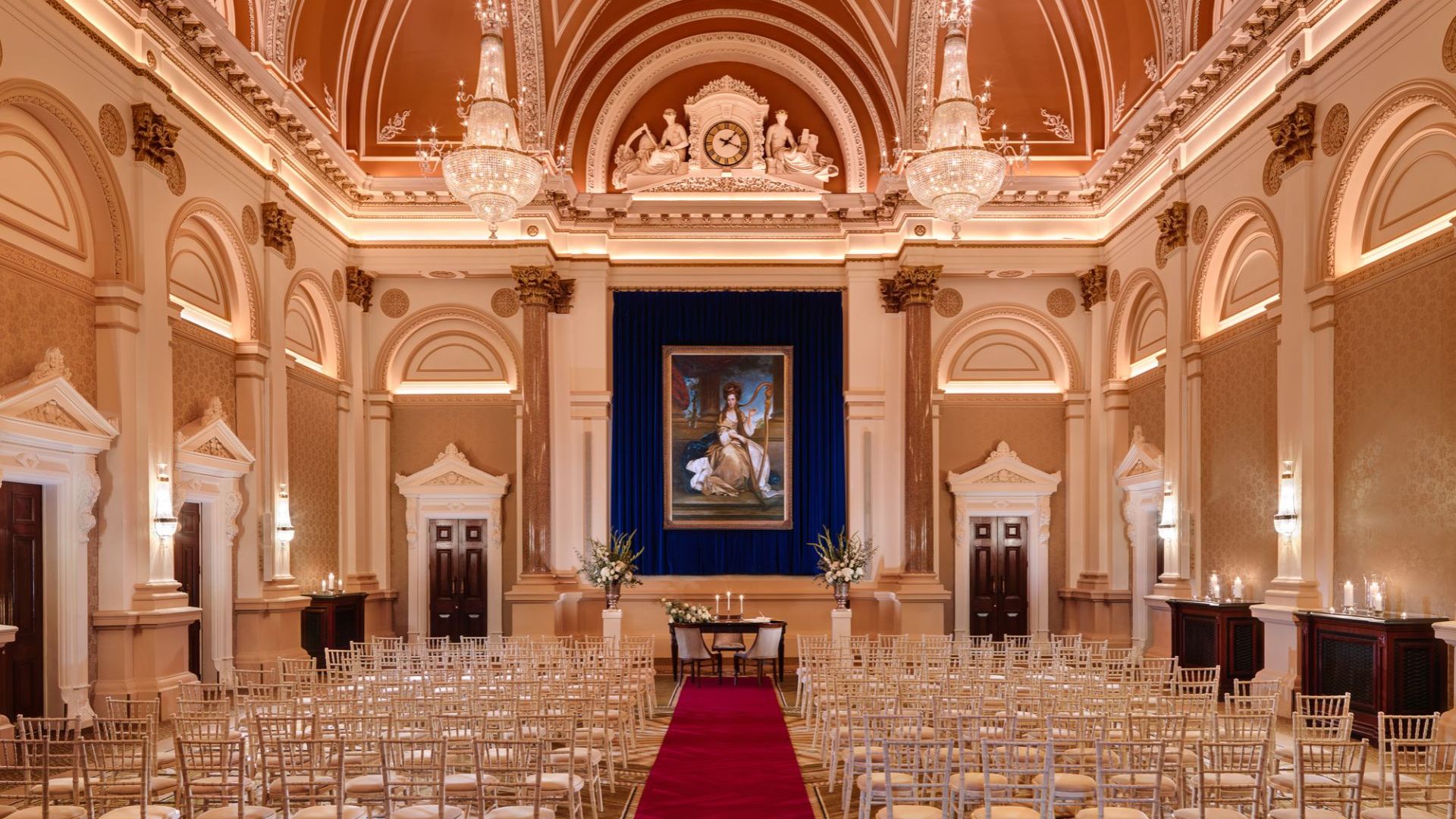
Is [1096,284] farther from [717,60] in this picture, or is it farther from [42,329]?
[42,329]

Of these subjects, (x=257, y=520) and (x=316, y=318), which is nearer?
(x=257, y=520)

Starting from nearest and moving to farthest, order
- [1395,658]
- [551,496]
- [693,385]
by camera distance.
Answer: [1395,658], [551,496], [693,385]

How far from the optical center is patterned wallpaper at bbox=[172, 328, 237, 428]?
1505 cm

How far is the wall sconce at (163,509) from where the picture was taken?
45.6ft

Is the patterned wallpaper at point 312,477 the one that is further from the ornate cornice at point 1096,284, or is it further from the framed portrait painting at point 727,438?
the ornate cornice at point 1096,284

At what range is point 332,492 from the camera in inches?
825

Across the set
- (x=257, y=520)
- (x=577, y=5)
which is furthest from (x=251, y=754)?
(x=577, y=5)

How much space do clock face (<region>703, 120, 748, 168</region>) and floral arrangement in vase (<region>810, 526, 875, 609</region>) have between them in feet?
24.1

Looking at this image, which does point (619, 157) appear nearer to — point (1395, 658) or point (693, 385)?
point (693, 385)

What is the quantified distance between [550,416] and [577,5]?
24.5ft

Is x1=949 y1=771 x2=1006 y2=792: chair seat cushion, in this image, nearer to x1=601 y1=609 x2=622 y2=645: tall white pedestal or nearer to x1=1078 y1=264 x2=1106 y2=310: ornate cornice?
x1=601 y1=609 x2=622 y2=645: tall white pedestal

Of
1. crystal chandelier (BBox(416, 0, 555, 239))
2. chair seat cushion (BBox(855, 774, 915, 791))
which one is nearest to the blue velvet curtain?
crystal chandelier (BBox(416, 0, 555, 239))

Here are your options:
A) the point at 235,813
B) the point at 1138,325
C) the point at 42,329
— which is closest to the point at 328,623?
the point at 42,329

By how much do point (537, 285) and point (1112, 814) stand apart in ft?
53.6
